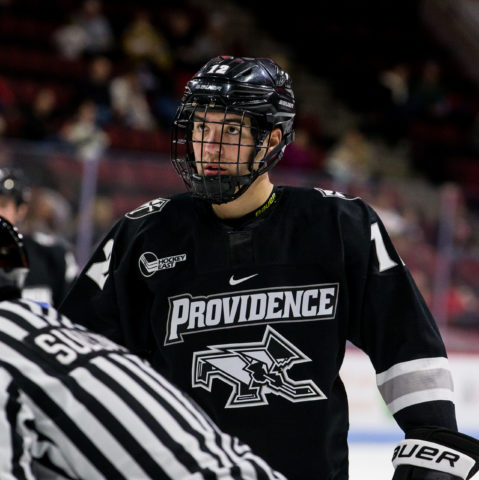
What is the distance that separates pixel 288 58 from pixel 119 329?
8.44 m

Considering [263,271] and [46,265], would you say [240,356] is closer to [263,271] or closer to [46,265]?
[263,271]

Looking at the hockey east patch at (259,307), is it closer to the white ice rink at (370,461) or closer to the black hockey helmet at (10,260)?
the black hockey helmet at (10,260)

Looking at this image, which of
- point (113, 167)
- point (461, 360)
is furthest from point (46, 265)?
point (461, 360)

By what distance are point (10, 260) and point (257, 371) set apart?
0.55 metres

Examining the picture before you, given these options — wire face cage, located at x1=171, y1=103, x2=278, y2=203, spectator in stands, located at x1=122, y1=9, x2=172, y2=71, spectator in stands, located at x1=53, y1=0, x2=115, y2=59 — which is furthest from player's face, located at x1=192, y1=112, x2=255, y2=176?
spectator in stands, located at x1=122, y1=9, x2=172, y2=71

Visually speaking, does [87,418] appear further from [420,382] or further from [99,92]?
[99,92]

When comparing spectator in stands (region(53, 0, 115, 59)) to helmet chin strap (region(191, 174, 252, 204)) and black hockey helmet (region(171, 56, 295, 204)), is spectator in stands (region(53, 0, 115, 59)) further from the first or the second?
helmet chin strap (region(191, 174, 252, 204))

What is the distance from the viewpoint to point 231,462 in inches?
54.2

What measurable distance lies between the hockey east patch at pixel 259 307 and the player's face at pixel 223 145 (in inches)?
9.5

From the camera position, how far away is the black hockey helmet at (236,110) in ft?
5.82

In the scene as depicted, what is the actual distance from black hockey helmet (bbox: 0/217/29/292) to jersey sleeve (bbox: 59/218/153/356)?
43cm

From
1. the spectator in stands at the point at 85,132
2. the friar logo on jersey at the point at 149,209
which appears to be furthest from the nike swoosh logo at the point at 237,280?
the spectator in stands at the point at 85,132

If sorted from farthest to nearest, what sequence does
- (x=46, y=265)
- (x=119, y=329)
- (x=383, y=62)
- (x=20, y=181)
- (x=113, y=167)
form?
1. (x=383, y=62)
2. (x=113, y=167)
3. (x=46, y=265)
4. (x=20, y=181)
5. (x=119, y=329)

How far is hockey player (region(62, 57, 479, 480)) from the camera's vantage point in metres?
1.74
